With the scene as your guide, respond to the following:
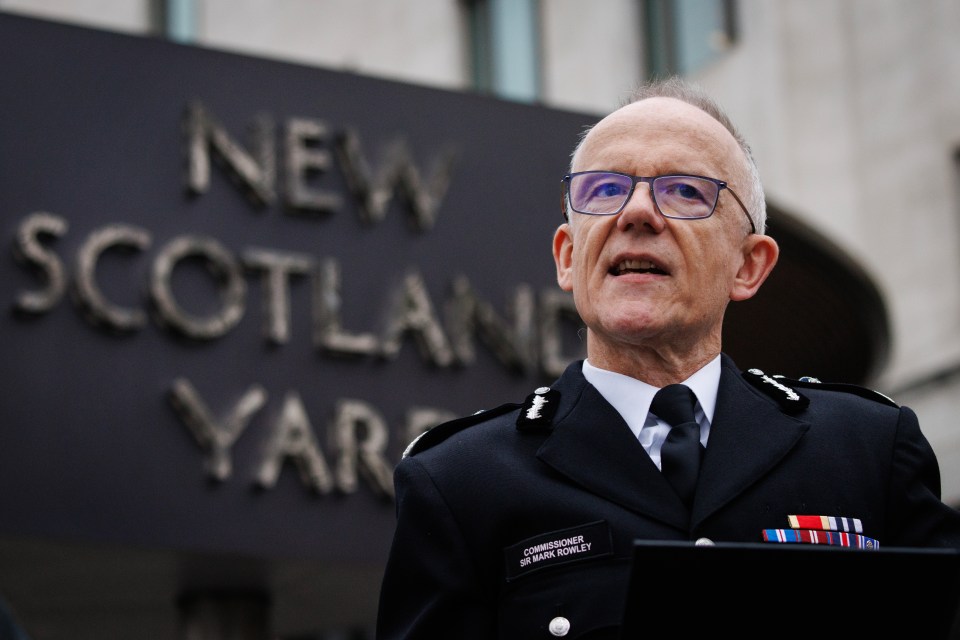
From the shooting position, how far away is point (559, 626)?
2969 millimetres

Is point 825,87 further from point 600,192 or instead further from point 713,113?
point 600,192

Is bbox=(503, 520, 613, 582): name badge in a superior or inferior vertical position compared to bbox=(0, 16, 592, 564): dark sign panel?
inferior

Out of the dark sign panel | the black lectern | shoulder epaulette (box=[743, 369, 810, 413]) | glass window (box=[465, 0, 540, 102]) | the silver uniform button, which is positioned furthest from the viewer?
glass window (box=[465, 0, 540, 102])

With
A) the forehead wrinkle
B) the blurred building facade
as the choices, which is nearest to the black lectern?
the forehead wrinkle

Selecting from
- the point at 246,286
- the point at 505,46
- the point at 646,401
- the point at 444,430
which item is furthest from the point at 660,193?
the point at 505,46

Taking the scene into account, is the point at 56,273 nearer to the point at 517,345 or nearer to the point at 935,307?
the point at 517,345

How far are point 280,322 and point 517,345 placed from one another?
1.94 m

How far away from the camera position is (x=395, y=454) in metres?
12.9

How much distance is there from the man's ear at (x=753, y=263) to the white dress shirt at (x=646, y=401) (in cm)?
19

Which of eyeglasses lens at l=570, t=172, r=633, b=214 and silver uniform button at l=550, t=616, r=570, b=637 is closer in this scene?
silver uniform button at l=550, t=616, r=570, b=637

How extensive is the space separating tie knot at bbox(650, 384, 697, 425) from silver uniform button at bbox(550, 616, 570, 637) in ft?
1.43

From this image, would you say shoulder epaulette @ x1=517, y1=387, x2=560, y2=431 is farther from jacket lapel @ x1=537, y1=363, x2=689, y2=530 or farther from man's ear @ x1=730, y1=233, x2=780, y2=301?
man's ear @ x1=730, y1=233, x2=780, y2=301

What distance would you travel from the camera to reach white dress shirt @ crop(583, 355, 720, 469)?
10.5 feet

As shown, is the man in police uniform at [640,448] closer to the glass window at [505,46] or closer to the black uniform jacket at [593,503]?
the black uniform jacket at [593,503]
